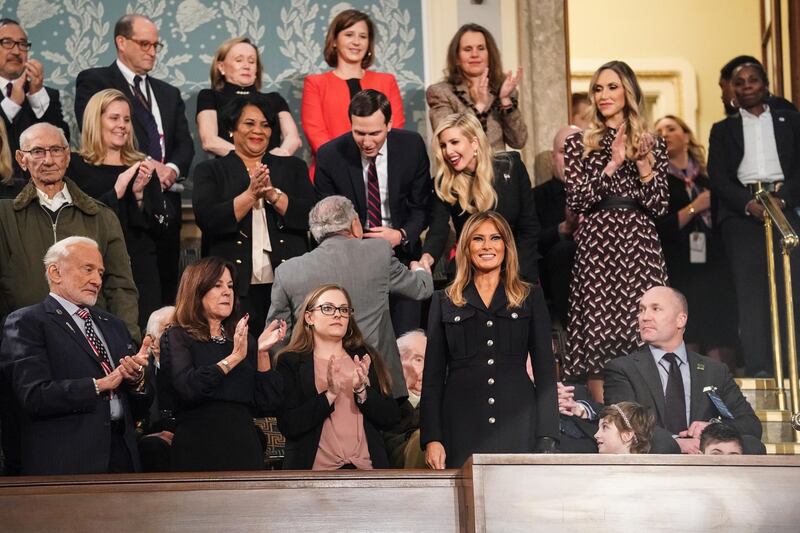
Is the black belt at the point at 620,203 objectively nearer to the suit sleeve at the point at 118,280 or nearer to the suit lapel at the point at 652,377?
the suit lapel at the point at 652,377

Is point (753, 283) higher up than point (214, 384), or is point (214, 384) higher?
point (753, 283)

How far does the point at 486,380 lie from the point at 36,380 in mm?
1450

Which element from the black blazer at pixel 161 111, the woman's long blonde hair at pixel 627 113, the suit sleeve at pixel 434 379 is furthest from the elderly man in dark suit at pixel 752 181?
the black blazer at pixel 161 111

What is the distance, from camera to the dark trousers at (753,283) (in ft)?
22.9

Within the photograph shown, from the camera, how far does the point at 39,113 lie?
7074 millimetres

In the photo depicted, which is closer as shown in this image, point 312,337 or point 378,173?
point 312,337

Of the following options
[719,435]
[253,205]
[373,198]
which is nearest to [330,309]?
[253,205]

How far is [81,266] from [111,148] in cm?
130

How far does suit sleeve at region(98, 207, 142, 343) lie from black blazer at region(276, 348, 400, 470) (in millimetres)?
884

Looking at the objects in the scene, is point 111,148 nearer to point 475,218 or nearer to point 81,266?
point 81,266

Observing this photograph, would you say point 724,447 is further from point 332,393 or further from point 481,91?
point 481,91

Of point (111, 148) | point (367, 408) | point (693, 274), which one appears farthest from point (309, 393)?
A: point (693, 274)

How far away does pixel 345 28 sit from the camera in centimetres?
725

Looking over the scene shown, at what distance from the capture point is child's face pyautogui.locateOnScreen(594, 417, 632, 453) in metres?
5.45
